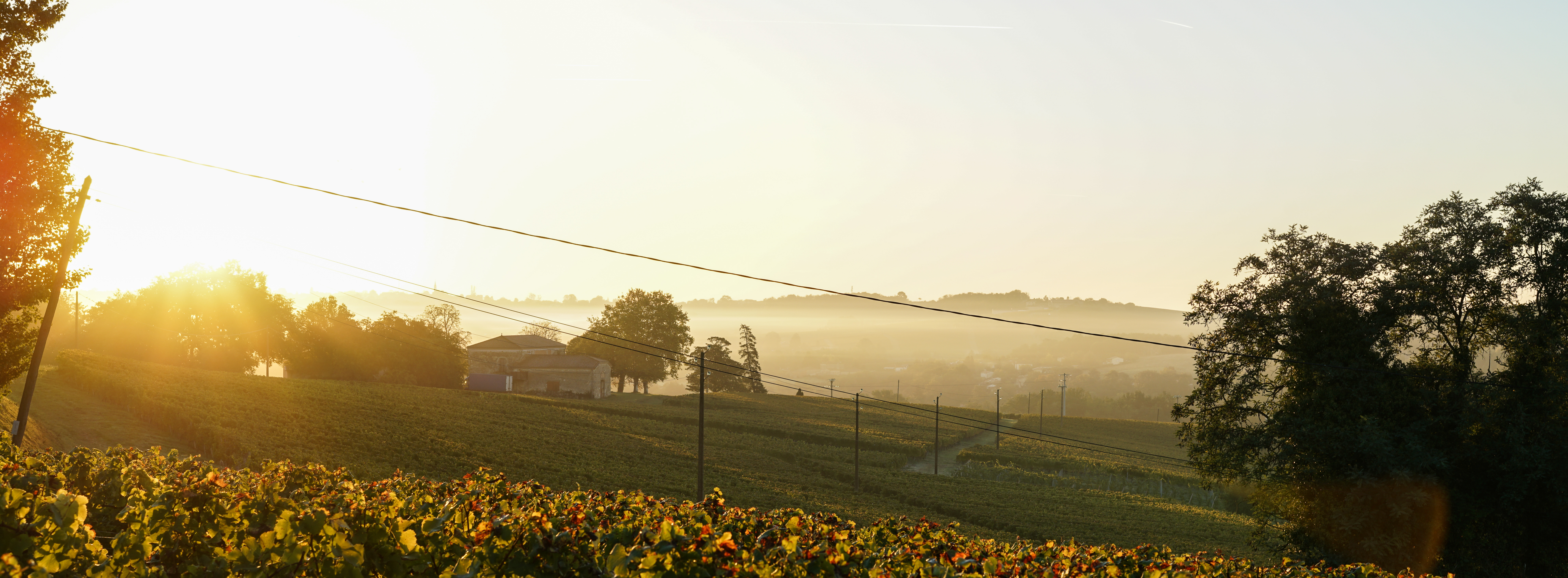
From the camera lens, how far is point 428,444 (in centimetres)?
4069

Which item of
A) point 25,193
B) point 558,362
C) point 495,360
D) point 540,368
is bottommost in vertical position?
point 540,368

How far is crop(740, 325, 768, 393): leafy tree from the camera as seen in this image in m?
115

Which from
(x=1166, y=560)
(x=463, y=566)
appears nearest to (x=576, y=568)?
(x=463, y=566)

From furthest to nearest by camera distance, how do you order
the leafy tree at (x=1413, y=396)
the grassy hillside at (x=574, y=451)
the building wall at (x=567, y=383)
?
the building wall at (x=567, y=383)
the grassy hillside at (x=574, y=451)
the leafy tree at (x=1413, y=396)

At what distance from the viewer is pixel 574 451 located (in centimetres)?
4619

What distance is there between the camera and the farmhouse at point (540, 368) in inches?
3221

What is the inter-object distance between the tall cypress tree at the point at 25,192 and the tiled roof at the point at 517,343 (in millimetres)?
64446

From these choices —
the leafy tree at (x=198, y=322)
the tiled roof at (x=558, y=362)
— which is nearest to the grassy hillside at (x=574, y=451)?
the tiled roof at (x=558, y=362)

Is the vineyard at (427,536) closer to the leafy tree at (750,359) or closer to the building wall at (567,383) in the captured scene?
the building wall at (567,383)

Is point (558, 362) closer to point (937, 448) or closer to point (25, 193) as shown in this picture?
point (937, 448)

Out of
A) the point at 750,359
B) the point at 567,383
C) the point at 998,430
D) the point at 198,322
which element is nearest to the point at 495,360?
the point at 567,383

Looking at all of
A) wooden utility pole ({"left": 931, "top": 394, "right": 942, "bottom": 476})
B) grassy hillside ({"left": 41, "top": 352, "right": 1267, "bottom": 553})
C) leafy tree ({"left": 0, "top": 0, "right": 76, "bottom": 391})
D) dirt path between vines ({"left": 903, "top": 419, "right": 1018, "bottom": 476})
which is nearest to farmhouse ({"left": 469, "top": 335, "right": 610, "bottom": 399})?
grassy hillside ({"left": 41, "top": 352, "right": 1267, "bottom": 553})

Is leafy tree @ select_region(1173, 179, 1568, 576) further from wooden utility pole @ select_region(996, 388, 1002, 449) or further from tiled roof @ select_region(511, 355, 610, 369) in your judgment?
tiled roof @ select_region(511, 355, 610, 369)

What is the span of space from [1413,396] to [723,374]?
A: 8809 cm
